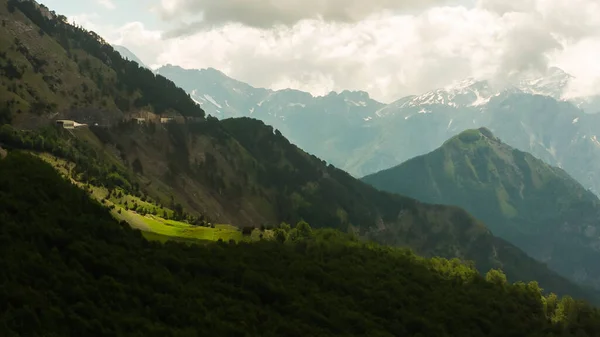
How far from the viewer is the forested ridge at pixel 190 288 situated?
289 ft

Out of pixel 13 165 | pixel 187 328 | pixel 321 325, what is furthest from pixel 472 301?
pixel 13 165

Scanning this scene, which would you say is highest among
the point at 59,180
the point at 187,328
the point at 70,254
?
the point at 59,180

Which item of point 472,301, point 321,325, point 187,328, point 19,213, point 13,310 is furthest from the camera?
point 472,301

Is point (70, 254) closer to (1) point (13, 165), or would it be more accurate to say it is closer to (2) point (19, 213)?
(2) point (19, 213)

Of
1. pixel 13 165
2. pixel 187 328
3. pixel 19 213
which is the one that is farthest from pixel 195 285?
pixel 13 165

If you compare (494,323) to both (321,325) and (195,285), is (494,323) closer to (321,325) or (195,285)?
(321,325)

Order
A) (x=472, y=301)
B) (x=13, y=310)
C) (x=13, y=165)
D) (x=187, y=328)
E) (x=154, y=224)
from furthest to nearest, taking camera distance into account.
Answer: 1. (x=154, y=224)
2. (x=472, y=301)
3. (x=13, y=165)
4. (x=187, y=328)
5. (x=13, y=310)

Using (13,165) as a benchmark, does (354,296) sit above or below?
below

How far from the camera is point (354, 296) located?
14800cm

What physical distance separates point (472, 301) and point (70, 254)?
386ft

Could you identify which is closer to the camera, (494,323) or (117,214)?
(494,323)

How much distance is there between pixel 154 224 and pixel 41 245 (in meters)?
87.8

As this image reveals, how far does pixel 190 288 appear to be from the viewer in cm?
11431

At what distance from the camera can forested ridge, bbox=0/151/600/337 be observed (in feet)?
289
